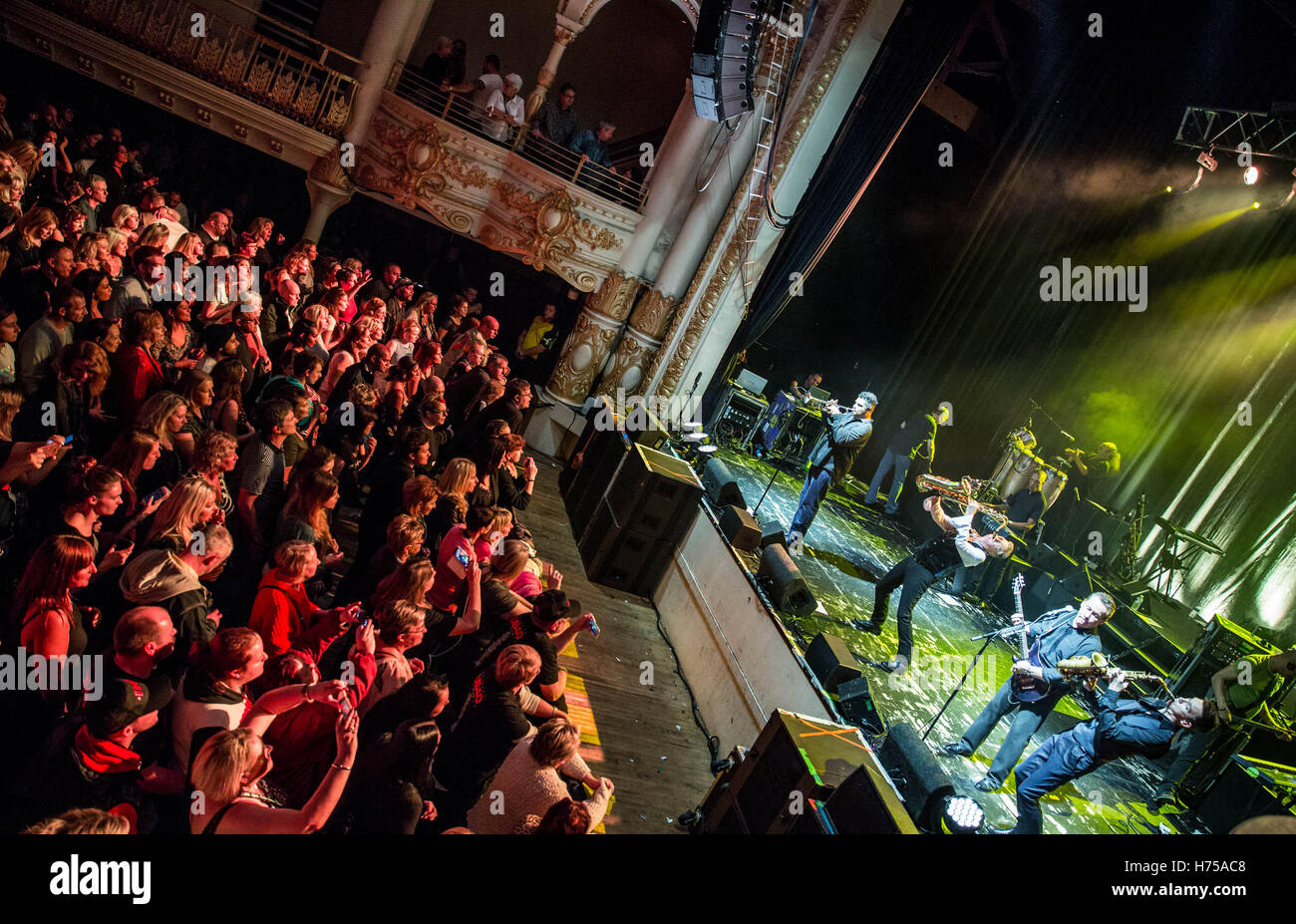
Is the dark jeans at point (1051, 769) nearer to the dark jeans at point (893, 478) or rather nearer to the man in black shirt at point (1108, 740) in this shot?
the man in black shirt at point (1108, 740)

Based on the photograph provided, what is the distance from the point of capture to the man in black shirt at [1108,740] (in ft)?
14.5

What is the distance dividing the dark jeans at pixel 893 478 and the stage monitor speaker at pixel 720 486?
3393 millimetres

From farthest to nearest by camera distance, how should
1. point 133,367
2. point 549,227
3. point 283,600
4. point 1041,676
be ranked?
1. point 549,227
2. point 1041,676
3. point 133,367
4. point 283,600

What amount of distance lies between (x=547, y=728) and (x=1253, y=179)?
9.44 m

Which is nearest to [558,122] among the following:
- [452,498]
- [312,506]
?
[452,498]

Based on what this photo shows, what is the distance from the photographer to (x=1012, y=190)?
1138 centimetres

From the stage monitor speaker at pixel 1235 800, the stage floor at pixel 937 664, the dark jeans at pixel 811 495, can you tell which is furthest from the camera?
the dark jeans at pixel 811 495

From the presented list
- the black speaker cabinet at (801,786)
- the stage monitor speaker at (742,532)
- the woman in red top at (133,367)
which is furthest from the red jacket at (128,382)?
the stage monitor speaker at (742,532)

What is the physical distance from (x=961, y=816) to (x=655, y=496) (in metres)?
3.84

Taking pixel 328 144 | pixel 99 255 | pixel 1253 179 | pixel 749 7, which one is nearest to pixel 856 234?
pixel 1253 179

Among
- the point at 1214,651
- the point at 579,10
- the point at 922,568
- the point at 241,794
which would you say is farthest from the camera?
the point at 579,10

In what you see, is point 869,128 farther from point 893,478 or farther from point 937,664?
point 937,664

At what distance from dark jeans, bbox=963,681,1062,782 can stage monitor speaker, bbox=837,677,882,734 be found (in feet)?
2.79

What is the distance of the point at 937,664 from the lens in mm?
6680
